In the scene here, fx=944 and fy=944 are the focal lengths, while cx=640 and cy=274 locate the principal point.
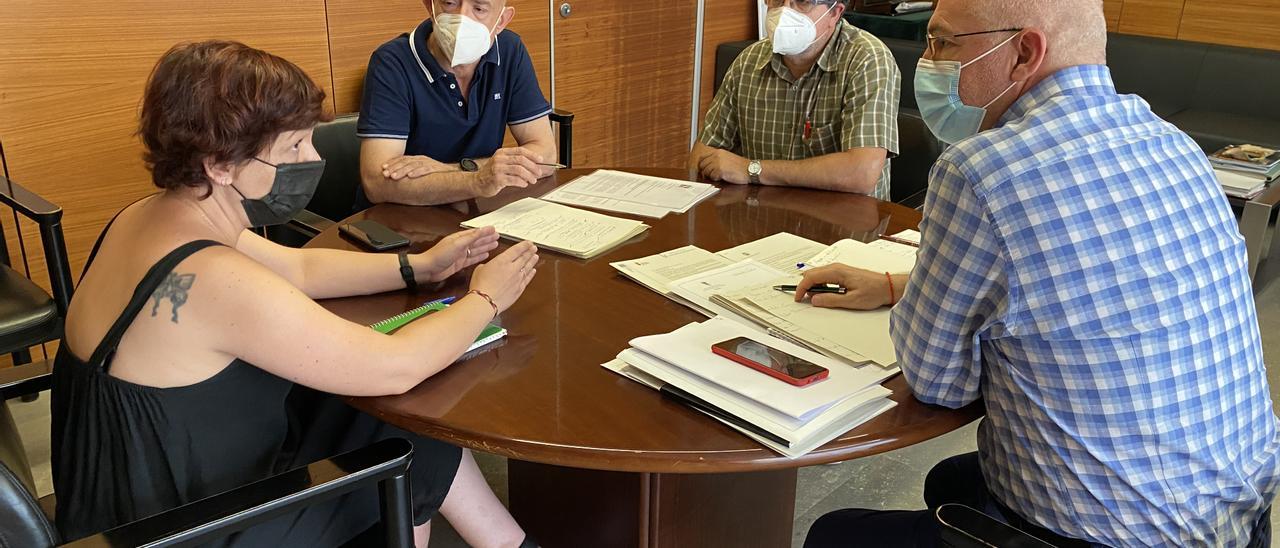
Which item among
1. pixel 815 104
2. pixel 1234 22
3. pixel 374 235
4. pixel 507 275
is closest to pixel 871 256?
pixel 507 275

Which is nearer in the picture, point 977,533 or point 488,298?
point 977,533

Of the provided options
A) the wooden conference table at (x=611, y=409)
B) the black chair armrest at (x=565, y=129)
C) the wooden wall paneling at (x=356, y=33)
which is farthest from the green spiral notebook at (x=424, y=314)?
the wooden wall paneling at (x=356, y=33)

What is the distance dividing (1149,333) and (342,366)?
984 mm

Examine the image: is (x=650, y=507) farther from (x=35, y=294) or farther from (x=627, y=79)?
(x=627, y=79)

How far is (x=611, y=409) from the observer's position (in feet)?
3.97

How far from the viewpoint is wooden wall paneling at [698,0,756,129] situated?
4438mm

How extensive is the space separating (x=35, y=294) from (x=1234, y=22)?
4.90 metres

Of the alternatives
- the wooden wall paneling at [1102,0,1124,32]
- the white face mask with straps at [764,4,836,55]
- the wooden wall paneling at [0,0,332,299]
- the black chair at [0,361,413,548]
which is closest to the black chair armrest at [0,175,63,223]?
the wooden wall paneling at [0,0,332,299]

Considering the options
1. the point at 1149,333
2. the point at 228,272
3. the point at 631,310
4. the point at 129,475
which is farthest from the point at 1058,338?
the point at 129,475

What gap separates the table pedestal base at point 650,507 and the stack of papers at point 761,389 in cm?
29

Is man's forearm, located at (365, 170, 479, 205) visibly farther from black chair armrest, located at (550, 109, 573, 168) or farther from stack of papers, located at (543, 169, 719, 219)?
black chair armrest, located at (550, 109, 573, 168)

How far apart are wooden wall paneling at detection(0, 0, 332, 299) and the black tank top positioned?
1.25 meters

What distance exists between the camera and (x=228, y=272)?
1166 mm

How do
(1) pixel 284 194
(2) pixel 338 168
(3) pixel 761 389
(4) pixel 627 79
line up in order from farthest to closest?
(4) pixel 627 79 < (2) pixel 338 168 < (1) pixel 284 194 < (3) pixel 761 389
